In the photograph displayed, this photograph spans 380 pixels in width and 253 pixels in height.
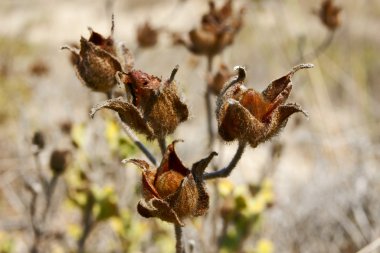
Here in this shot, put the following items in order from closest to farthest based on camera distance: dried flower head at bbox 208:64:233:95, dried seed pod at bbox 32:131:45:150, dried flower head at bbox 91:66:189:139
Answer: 1. dried flower head at bbox 91:66:189:139
2. dried seed pod at bbox 32:131:45:150
3. dried flower head at bbox 208:64:233:95

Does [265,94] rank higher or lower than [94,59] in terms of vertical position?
lower

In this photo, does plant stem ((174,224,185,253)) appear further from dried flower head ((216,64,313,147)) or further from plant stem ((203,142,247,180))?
dried flower head ((216,64,313,147))

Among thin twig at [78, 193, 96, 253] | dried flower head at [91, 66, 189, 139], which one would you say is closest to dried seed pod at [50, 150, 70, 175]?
thin twig at [78, 193, 96, 253]

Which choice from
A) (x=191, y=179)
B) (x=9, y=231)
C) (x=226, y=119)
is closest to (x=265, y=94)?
(x=226, y=119)

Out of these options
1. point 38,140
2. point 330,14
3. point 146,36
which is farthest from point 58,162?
point 330,14

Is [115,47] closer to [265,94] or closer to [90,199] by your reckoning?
[265,94]

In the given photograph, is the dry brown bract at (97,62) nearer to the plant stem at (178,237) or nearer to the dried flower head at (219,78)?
the plant stem at (178,237)
